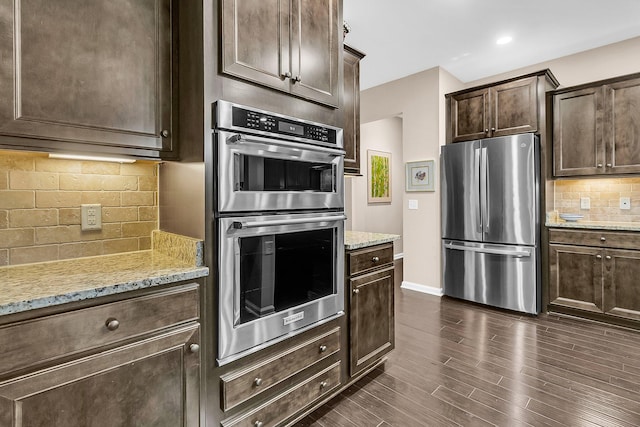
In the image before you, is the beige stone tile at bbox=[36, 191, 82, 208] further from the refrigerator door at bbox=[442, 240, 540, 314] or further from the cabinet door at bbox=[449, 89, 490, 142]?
the cabinet door at bbox=[449, 89, 490, 142]

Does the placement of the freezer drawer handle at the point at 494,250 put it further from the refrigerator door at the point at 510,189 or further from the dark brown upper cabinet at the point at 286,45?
the dark brown upper cabinet at the point at 286,45

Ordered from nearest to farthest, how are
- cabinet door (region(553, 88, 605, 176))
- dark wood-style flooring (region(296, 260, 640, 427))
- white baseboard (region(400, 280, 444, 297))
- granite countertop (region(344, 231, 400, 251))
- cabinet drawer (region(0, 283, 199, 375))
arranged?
cabinet drawer (region(0, 283, 199, 375)) → dark wood-style flooring (region(296, 260, 640, 427)) → granite countertop (region(344, 231, 400, 251)) → cabinet door (region(553, 88, 605, 176)) → white baseboard (region(400, 280, 444, 297))

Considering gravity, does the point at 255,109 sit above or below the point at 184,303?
above

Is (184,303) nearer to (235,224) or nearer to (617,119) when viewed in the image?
(235,224)

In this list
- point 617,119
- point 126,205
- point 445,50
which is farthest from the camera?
point 445,50

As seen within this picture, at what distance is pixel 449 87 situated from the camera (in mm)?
4199

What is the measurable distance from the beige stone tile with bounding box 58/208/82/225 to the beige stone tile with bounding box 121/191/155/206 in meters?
0.21

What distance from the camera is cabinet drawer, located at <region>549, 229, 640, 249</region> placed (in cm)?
296

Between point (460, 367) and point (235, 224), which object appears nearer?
point (235, 224)

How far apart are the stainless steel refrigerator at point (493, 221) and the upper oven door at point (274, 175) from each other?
2.43 metres

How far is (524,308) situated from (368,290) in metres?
2.32

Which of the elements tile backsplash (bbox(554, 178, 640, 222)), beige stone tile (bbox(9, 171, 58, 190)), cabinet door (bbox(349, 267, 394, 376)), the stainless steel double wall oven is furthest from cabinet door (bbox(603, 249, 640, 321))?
beige stone tile (bbox(9, 171, 58, 190))

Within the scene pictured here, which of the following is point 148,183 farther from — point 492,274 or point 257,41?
point 492,274

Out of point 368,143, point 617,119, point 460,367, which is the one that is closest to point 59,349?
point 460,367
